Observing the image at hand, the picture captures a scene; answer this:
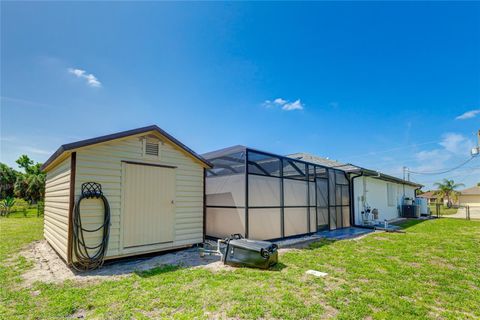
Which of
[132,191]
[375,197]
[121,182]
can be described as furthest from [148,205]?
[375,197]

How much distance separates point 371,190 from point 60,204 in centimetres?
1360

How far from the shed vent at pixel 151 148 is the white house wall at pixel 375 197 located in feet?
31.7

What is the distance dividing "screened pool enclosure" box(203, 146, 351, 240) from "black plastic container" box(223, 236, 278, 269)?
1.56 meters

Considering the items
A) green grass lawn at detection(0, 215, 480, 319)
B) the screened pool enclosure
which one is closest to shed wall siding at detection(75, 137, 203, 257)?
the screened pool enclosure

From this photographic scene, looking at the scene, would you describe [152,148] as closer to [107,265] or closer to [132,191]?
[132,191]

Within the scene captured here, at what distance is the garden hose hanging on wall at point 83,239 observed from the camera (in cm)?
446

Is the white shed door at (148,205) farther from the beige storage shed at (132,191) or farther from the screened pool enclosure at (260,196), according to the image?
the screened pool enclosure at (260,196)

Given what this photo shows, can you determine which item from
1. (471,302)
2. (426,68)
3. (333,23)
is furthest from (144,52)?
(426,68)

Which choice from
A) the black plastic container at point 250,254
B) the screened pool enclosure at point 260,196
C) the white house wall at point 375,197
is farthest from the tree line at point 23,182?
the white house wall at point 375,197

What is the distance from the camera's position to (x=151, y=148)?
5613mm

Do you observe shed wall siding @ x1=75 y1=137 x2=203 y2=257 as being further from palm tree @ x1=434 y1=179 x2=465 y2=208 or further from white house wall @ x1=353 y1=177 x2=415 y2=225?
palm tree @ x1=434 y1=179 x2=465 y2=208

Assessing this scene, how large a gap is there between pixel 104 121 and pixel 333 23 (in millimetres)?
8706

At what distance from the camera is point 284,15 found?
25.7 feet

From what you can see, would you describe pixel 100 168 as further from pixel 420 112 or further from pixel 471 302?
pixel 420 112
